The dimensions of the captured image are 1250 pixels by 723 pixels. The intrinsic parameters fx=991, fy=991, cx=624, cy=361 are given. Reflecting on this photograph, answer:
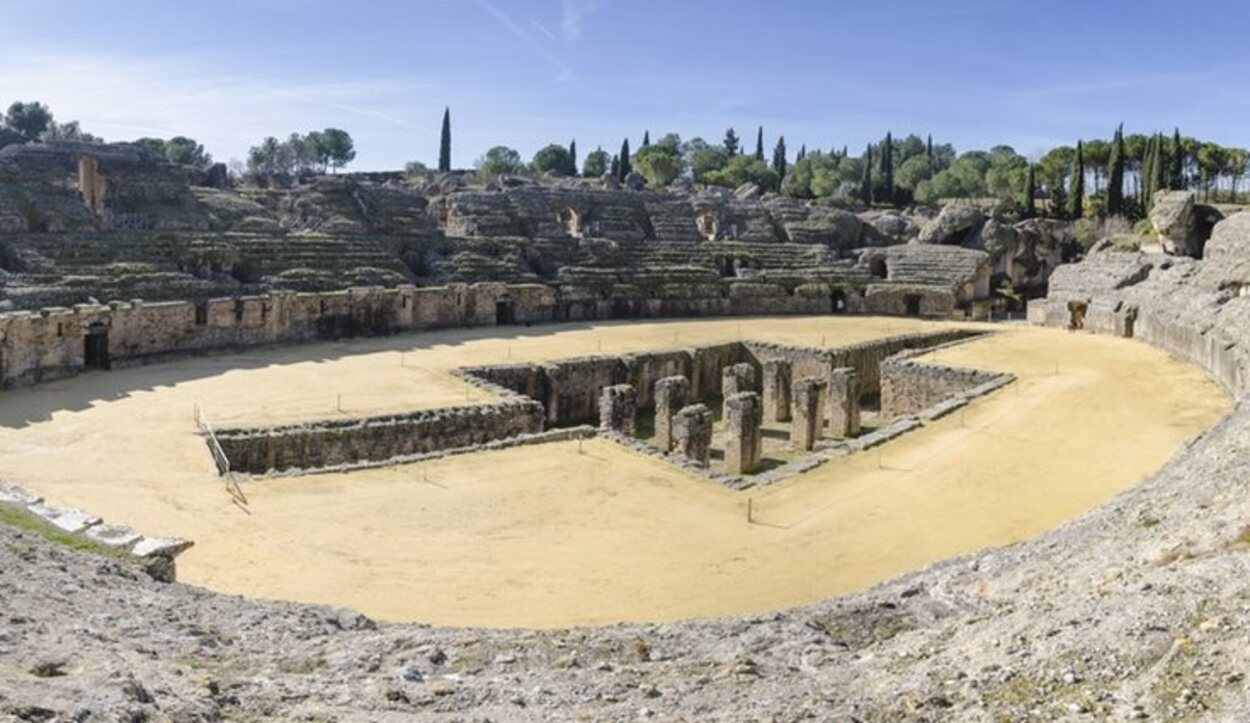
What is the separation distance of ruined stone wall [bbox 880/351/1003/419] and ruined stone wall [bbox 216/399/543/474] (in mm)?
10476

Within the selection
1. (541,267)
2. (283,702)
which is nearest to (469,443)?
(283,702)

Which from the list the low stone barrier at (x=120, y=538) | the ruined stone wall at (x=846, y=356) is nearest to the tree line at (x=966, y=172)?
the ruined stone wall at (x=846, y=356)

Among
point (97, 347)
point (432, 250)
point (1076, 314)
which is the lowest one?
point (97, 347)

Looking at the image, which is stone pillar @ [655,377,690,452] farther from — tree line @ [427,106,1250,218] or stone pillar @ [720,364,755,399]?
tree line @ [427,106,1250,218]

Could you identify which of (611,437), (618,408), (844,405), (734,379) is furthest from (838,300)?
(611,437)

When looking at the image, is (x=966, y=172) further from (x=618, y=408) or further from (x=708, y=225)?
(x=618, y=408)

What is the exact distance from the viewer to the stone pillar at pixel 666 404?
65.4ft

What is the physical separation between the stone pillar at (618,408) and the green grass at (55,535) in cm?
1169

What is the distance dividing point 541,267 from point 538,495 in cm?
2202

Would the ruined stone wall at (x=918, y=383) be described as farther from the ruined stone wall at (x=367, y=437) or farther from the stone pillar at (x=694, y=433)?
the ruined stone wall at (x=367, y=437)

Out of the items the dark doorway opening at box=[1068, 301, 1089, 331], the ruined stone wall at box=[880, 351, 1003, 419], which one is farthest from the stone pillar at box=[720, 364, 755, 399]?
the dark doorway opening at box=[1068, 301, 1089, 331]

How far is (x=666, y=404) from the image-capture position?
20.0 metres

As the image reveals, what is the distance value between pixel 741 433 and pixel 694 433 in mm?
869

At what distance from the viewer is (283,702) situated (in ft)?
17.6
